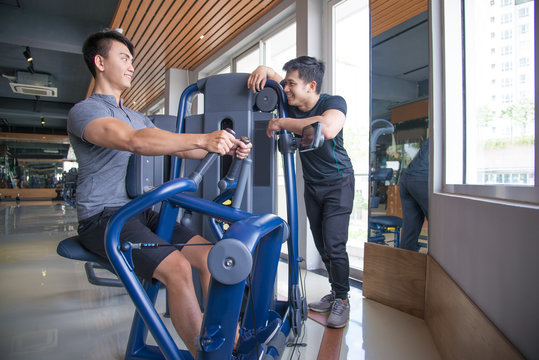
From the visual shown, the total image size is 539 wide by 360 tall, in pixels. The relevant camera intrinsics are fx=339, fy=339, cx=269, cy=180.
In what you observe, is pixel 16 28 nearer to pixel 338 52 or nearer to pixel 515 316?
pixel 338 52

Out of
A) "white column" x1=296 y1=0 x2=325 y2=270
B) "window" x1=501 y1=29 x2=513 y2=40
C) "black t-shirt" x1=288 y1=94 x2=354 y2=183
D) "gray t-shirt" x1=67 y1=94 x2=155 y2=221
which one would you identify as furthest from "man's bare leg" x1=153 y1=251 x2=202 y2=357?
"white column" x1=296 y1=0 x2=325 y2=270

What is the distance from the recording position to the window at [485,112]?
1.13 metres

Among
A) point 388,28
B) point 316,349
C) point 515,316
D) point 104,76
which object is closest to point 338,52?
point 388,28

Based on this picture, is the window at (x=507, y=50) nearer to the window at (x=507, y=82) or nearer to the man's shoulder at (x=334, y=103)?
the window at (x=507, y=82)

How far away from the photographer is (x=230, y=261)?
2.88 feet

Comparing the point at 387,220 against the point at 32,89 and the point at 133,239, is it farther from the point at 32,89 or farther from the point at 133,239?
the point at 32,89

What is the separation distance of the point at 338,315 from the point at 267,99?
1.32 metres

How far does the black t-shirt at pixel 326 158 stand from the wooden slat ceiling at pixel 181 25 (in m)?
2.54

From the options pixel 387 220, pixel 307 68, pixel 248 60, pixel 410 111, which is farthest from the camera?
pixel 248 60

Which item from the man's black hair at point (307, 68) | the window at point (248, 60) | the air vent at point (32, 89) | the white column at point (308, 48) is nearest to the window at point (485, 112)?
the man's black hair at point (307, 68)

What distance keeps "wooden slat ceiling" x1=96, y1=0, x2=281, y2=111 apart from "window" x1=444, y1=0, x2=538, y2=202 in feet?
8.78

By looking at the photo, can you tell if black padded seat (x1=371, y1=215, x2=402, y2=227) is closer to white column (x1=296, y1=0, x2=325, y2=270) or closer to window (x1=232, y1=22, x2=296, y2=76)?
white column (x1=296, y1=0, x2=325, y2=270)

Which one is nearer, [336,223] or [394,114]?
[336,223]

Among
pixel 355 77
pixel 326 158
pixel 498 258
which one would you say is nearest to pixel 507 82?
pixel 498 258
